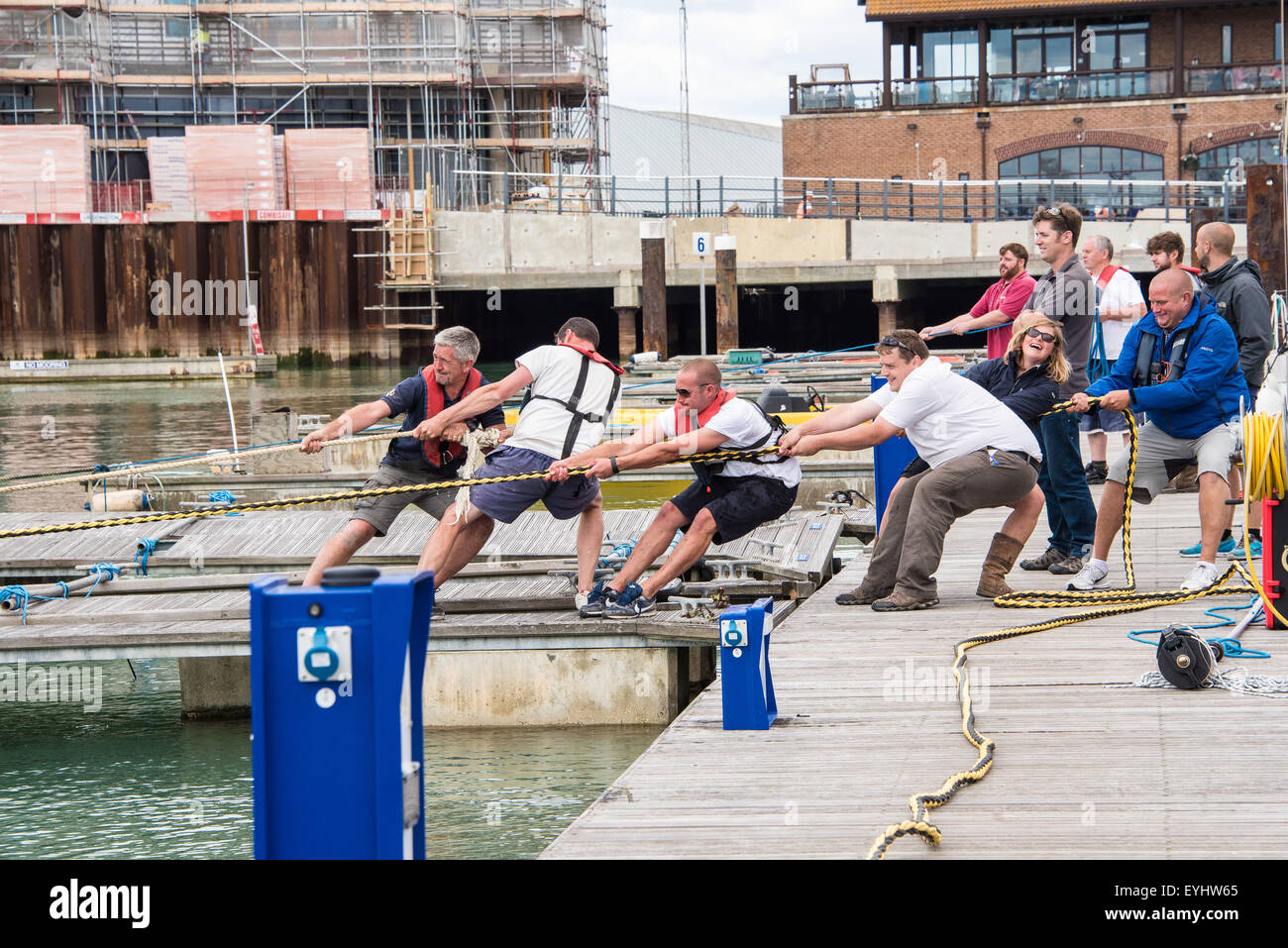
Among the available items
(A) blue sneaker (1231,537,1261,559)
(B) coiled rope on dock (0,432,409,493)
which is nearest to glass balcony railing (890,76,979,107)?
(B) coiled rope on dock (0,432,409,493)

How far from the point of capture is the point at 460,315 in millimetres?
43656

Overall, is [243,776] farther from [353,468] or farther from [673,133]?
[673,133]

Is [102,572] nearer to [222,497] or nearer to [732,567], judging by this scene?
[222,497]

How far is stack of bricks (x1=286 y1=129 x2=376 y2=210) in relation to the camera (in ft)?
142

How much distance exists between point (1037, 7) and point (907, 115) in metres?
4.79

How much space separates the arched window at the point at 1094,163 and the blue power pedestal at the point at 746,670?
139 ft

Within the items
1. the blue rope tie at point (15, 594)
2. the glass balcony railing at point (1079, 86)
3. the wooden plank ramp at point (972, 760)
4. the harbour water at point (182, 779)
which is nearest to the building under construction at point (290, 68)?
the glass balcony railing at point (1079, 86)

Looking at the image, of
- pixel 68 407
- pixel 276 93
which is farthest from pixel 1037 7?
pixel 68 407

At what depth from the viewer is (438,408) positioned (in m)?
8.05

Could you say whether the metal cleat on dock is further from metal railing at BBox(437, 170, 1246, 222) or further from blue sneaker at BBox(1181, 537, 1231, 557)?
metal railing at BBox(437, 170, 1246, 222)

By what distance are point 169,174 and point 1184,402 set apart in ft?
131

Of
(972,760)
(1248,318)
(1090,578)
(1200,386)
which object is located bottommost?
(972,760)

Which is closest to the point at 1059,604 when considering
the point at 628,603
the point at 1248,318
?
the point at 628,603
